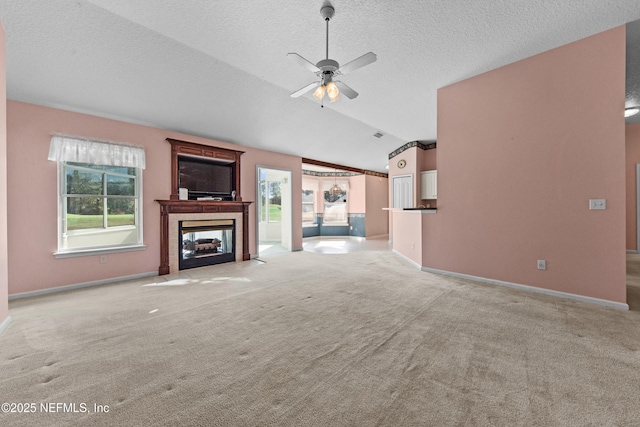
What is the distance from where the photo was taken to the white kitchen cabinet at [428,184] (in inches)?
257

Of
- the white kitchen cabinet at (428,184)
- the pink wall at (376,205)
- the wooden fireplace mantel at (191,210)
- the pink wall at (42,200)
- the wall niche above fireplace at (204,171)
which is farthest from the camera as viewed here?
the pink wall at (376,205)

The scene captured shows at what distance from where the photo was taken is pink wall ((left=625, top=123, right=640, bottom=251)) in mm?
5473

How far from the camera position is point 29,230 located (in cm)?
341

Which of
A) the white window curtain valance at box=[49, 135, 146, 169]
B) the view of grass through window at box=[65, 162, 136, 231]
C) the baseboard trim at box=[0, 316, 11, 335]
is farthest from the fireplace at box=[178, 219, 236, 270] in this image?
the baseboard trim at box=[0, 316, 11, 335]

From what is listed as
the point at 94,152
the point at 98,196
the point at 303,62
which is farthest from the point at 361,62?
the point at 98,196

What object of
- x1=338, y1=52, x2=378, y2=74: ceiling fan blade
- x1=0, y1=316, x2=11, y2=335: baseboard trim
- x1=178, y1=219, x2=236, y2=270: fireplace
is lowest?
x1=0, y1=316, x2=11, y2=335: baseboard trim

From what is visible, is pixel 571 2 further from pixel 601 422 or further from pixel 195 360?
pixel 195 360

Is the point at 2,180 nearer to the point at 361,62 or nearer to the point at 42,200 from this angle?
the point at 42,200

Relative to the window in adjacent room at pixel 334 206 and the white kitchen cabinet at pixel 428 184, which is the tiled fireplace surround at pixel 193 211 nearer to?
the white kitchen cabinet at pixel 428 184

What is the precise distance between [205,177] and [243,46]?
2.99m

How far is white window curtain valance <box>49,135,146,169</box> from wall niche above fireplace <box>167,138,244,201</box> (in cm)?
60

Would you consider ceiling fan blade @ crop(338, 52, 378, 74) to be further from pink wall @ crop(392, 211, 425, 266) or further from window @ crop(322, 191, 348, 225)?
window @ crop(322, 191, 348, 225)

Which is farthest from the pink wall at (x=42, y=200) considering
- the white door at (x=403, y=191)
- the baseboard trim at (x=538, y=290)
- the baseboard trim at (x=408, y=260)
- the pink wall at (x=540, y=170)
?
the white door at (x=403, y=191)

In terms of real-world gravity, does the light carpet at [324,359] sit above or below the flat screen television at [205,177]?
below
